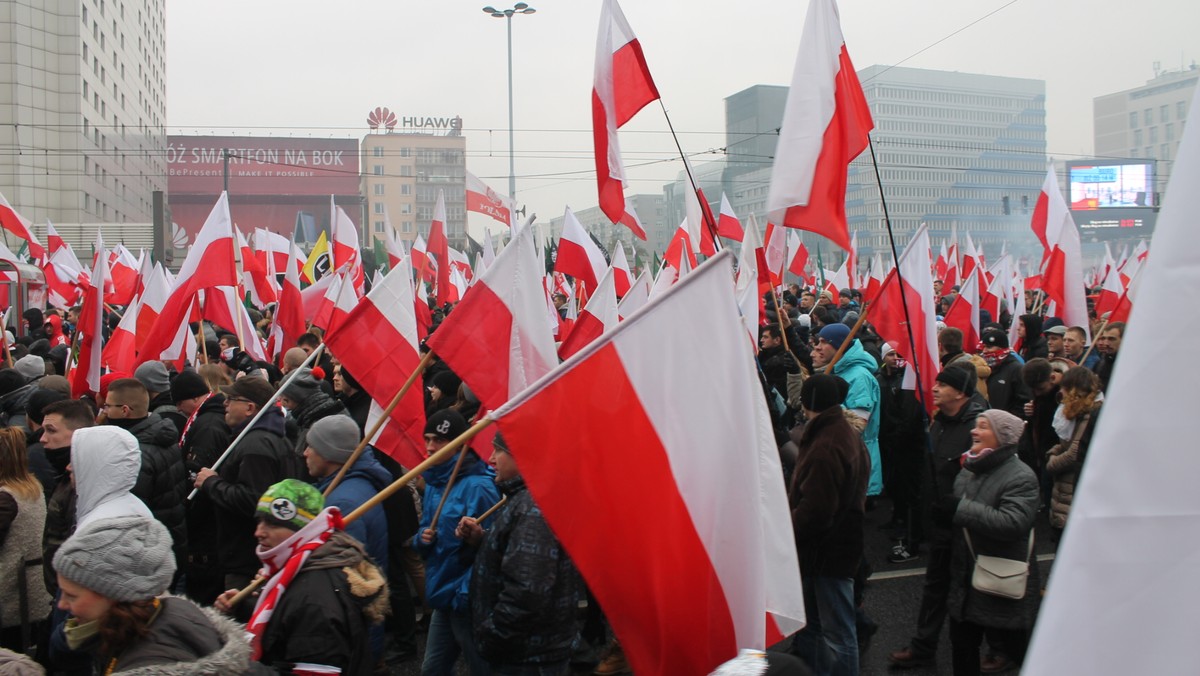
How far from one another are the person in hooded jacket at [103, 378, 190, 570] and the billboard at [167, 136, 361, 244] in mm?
109699

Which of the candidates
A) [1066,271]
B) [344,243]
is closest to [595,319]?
[1066,271]

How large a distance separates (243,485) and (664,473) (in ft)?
8.97

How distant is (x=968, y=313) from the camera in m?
10.1

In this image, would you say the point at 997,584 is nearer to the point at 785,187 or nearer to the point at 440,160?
the point at 785,187

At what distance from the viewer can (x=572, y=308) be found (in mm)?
14156

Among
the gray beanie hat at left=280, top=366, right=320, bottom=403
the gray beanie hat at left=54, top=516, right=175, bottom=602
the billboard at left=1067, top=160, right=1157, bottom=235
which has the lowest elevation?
the gray beanie hat at left=54, top=516, right=175, bottom=602

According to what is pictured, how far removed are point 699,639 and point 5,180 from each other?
57687 mm

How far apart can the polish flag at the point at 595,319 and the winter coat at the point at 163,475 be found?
2.93 meters

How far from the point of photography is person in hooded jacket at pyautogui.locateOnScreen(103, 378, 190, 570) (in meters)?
4.73

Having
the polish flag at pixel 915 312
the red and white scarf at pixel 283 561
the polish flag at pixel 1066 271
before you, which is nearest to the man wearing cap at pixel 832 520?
the polish flag at pixel 915 312

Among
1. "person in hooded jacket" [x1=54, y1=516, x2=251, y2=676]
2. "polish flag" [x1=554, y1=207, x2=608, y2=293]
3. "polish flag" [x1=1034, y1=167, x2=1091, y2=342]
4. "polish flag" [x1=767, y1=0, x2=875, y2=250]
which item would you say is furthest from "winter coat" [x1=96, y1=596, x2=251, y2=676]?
"polish flag" [x1=1034, y1=167, x2=1091, y2=342]

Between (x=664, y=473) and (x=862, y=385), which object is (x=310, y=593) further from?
(x=862, y=385)

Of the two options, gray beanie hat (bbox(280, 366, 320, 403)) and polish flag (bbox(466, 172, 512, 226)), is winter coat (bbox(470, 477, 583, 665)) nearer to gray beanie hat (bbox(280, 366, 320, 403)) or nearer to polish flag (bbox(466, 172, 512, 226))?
gray beanie hat (bbox(280, 366, 320, 403))

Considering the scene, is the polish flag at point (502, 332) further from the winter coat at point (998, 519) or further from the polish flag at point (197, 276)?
the polish flag at point (197, 276)
